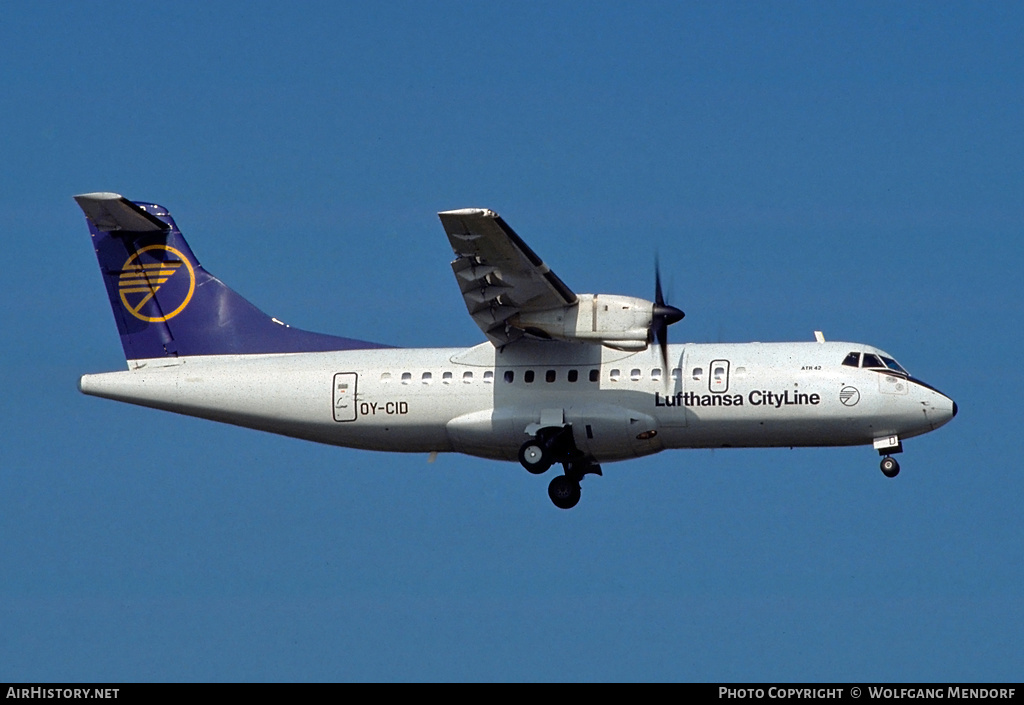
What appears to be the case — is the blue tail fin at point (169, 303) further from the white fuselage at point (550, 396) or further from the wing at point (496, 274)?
the wing at point (496, 274)

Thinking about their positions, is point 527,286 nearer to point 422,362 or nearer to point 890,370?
point 422,362

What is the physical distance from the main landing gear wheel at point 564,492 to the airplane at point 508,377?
24 mm

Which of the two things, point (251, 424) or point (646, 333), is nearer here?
point (646, 333)

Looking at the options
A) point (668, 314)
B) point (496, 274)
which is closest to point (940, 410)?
point (668, 314)

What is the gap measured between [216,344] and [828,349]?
10714mm

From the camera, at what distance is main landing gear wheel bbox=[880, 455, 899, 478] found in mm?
25859

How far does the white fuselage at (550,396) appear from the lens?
25766 mm

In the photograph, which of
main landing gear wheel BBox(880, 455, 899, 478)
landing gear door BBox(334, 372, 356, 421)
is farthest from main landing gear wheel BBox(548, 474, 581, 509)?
main landing gear wheel BBox(880, 455, 899, 478)

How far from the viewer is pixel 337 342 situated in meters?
28.0

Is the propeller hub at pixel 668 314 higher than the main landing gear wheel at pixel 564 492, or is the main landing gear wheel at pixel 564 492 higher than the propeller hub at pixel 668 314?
the propeller hub at pixel 668 314

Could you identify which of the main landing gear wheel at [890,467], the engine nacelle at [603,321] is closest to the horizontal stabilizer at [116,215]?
the engine nacelle at [603,321]

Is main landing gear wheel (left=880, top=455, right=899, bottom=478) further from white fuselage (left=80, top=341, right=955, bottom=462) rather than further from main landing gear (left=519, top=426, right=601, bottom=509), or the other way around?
main landing gear (left=519, top=426, right=601, bottom=509)
